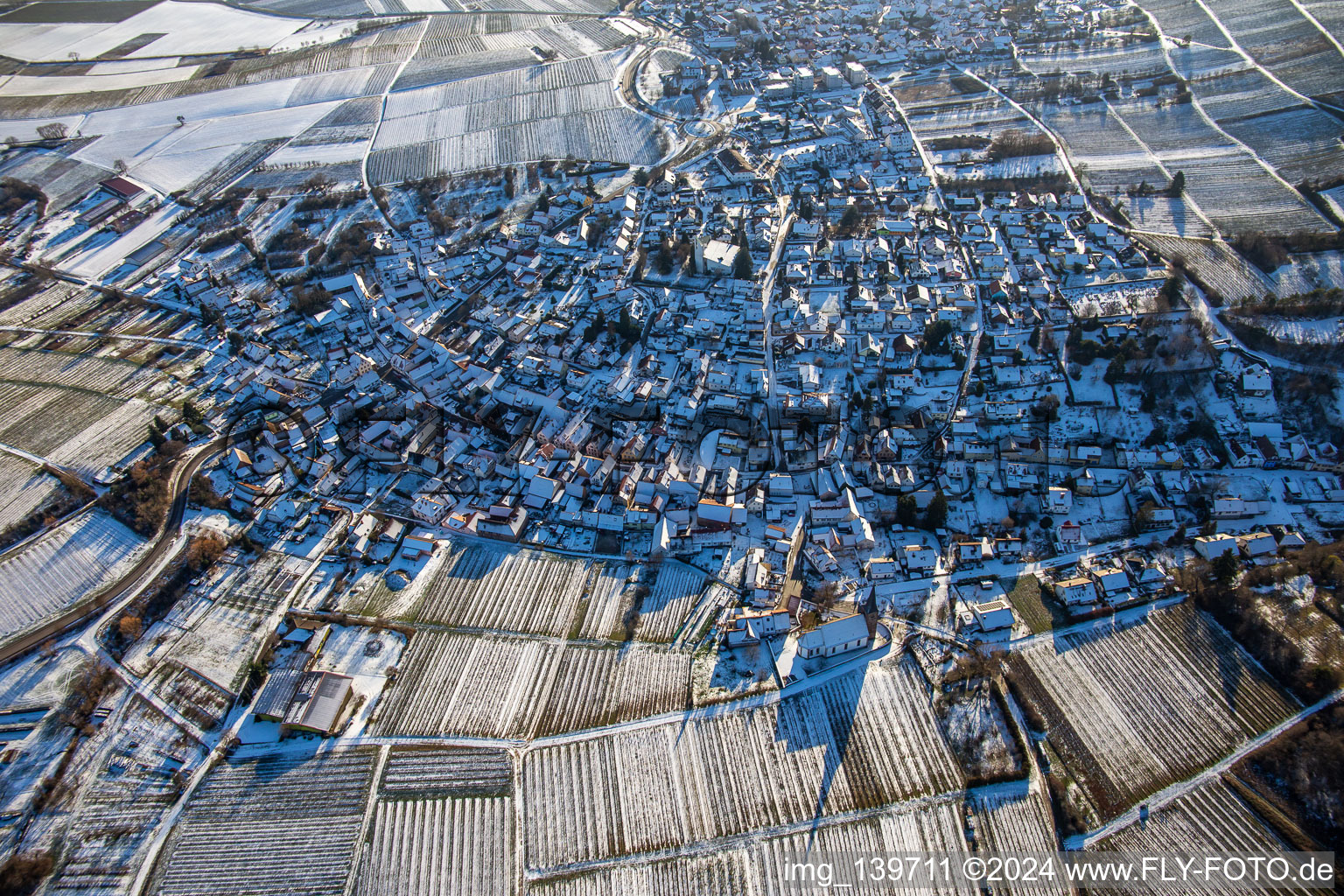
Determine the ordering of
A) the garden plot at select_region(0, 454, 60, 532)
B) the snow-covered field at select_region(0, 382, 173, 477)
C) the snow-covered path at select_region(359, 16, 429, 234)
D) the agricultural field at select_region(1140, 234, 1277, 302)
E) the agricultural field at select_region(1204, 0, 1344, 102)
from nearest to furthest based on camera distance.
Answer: the garden plot at select_region(0, 454, 60, 532) < the snow-covered field at select_region(0, 382, 173, 477) < the agricultural field at select_region(1140, 234, 1277, 302) < the snow-covered path at select_region(359, 16, 429, 234) < the agricultural field at select_region(1204, 0, 1344, 102)

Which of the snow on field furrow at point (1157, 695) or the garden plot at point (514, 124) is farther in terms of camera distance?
the garden plot at point (514, 124)

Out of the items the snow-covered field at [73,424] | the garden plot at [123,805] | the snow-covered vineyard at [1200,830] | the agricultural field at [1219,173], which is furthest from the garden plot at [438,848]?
the agricultural field at [1219,173]

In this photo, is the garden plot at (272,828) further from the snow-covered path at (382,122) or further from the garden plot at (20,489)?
the snow-covered path at (382,122)

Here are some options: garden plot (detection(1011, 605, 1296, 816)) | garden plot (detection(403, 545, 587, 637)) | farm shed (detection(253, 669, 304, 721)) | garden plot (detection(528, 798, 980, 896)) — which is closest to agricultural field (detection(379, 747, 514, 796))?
garden plot (detection(528, 798, 980, 896))

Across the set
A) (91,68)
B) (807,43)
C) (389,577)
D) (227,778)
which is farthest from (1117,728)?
(91,68)

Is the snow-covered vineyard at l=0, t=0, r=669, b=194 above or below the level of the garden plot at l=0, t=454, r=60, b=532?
above

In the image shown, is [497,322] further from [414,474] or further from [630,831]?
[630,831]

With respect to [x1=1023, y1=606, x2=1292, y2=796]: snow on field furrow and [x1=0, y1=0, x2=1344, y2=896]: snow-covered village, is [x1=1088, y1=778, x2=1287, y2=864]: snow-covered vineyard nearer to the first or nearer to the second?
[x1=0, y1=0, x2=1344, y2=896]: snow-covered village
